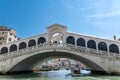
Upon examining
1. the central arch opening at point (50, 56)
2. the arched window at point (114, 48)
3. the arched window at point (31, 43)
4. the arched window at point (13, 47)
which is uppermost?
the arched window at point (31, 43)

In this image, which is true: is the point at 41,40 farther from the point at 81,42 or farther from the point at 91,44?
the point at 91,44

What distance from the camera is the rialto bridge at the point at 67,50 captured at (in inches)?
746

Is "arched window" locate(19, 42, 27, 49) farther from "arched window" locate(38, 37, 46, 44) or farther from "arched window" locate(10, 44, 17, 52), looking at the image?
"arched window" locate(38, 37, 46, 44)

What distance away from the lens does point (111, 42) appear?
824 inches

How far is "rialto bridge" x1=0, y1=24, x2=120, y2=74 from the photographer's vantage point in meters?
18.9

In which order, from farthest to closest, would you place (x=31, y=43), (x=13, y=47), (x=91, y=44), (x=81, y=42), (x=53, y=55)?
(x=13, y=47)
(x=53, y=55)
(x=31, y=43)
(x=81, y=42)
(x=91, y=44)

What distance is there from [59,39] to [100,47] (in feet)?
19.7

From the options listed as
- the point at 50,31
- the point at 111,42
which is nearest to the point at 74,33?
the point at 50,31

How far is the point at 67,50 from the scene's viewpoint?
19500 mm

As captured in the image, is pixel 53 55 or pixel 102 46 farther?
pixel 53 55

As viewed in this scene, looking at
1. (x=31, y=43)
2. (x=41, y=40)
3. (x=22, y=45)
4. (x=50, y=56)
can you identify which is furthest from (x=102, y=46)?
(x=22, y=45)

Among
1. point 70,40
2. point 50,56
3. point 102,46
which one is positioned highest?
point 70,40

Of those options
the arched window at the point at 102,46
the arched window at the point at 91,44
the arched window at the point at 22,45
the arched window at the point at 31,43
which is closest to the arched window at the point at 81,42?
the arched window at the point at 91,44

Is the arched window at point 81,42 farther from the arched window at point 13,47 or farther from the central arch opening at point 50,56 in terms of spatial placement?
the arched window at point 13,47
